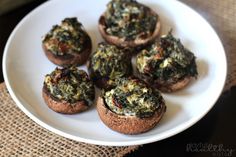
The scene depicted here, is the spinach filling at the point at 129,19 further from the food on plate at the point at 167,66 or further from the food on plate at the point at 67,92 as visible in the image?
the food on plate at the point at 67,92

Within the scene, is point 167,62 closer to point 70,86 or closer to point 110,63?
point 110,63

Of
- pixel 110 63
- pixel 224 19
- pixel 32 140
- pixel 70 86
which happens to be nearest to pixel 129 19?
pixel 110 63

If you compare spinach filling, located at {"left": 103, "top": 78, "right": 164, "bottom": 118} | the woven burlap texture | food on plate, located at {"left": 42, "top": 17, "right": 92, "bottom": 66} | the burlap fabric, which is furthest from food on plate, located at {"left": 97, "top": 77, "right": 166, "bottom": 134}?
the woven burlap texture

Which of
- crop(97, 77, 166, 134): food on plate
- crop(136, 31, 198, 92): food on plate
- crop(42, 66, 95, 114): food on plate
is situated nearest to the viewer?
crop(97, 77, 166, 134): food on plate

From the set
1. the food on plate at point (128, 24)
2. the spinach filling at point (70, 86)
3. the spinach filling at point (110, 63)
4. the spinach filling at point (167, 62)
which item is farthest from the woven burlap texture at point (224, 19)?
the spinach filling at point (70, 86)

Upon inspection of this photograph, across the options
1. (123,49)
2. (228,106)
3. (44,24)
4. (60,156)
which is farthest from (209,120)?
(44,24)

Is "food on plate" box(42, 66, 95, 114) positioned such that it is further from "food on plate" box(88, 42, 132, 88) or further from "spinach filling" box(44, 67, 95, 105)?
"food on plate" box(88, 42, 132, 88)

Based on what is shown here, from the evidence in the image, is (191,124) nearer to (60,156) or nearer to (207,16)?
(60,156)

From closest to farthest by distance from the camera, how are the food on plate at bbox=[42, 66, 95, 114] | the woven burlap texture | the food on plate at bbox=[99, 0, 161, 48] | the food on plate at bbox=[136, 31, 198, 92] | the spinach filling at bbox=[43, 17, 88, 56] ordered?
the food on plate at bbox=[42, 66, 95, 114] → the food on plate at bbox=[136, 31, 198, 92] → the spinach filling at bbox=[43, 17, 88, 56] → the food on plate at bbox=[99, 0, 161, 48] → the woven burlap texture

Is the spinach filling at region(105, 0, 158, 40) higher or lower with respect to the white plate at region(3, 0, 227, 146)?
higher
